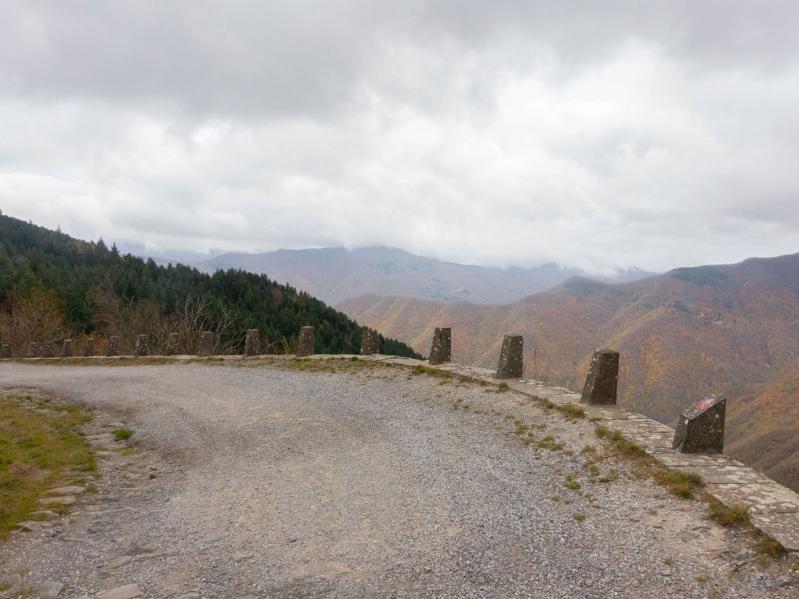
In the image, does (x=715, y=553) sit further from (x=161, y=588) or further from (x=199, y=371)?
(x=199, y=371)

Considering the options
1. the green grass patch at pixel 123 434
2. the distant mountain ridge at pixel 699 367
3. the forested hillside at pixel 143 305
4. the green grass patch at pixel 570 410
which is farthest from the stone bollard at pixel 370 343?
the distant mountain ridge at pixel 699 367

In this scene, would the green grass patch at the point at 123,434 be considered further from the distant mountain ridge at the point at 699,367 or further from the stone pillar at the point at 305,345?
the distant mountain ridge at the point at 699,367

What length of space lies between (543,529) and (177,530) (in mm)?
4032

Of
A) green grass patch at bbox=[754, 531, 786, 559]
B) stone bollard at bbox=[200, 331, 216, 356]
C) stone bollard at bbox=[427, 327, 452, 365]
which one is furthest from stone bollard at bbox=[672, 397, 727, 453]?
stone bollard at bbox=[200, 331, 216, 356]

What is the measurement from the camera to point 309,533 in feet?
17.1

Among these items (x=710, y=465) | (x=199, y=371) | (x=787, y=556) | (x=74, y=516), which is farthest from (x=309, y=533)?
(x=199, y=371)

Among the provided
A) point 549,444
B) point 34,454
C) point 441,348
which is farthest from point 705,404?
point 34,454

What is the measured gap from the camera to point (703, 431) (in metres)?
6.71

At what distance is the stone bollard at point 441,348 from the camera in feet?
48.1

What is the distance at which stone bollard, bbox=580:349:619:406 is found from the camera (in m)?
9.16

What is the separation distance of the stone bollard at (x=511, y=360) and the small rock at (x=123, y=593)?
9.09 metres

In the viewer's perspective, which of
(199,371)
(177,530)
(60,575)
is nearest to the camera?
(60,575)

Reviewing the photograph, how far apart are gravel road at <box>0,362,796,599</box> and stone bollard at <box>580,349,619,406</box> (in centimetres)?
102

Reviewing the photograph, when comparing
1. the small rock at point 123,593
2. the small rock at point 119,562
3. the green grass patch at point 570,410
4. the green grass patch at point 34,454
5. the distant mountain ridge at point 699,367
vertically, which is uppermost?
the green grass patch at point 570,410
